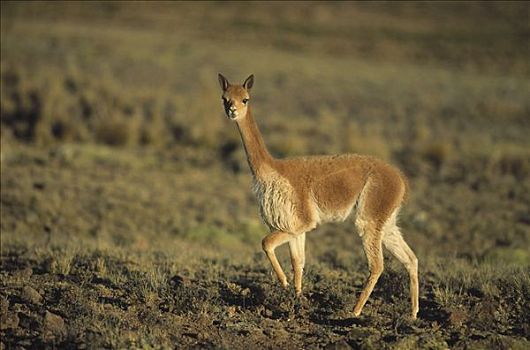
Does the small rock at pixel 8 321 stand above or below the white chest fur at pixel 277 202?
below

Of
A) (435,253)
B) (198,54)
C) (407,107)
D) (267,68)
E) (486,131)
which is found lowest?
(435,253)

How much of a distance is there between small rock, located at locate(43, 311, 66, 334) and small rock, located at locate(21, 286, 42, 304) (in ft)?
1.83

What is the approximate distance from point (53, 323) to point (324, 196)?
2.88 m

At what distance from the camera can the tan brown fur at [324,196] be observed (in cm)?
645

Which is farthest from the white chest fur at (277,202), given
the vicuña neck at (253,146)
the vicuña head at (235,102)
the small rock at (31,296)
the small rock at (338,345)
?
the small rock at (31,296)

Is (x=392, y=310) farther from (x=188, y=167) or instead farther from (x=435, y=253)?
(x=188, y=167)

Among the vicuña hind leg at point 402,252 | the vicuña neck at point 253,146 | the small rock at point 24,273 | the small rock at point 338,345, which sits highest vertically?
the vicuña neck at point 253,146

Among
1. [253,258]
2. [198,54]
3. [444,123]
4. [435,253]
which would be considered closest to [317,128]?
[444,123]

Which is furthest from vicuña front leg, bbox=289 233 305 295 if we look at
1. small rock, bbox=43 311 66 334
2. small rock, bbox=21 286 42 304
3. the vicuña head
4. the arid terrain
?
small rock, bbox=21 286 42 304

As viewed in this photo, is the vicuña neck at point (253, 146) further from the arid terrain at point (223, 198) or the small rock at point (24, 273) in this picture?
the small rock at point (24, 273)

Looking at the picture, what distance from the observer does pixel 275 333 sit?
591 cm

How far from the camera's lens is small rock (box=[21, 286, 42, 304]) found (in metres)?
6.33

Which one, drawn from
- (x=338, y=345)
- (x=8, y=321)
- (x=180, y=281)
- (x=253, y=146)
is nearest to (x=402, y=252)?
(x=338, y=345)

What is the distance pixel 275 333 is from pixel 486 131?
56.8ft
